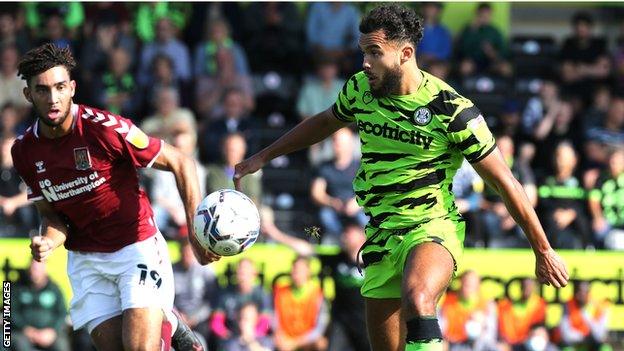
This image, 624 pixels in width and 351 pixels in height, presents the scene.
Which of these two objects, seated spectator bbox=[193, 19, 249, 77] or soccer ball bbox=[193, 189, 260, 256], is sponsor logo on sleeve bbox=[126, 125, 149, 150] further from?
seated spectator bbox=[193, 19, 249, 77]

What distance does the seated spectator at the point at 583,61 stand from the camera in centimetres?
1622

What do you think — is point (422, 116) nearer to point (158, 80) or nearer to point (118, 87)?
point (158, 80)

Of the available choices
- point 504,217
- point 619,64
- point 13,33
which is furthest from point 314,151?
point 619,64

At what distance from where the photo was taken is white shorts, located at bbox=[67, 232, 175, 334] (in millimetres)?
7867

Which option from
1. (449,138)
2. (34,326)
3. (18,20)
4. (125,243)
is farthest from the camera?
(18,20)

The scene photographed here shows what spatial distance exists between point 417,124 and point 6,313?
10.9 feet

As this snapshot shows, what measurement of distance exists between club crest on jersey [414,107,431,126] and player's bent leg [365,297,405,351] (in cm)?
112

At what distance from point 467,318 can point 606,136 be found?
354 centimetres

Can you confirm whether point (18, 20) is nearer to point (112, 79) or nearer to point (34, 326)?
point (112, 79)

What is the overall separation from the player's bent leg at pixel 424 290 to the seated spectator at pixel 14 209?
672cm

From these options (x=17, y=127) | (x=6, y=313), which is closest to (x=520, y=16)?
(x=17, y=127)

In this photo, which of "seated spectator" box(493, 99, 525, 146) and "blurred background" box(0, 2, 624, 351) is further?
"seated spectator" box(493, 99, 525, 146)

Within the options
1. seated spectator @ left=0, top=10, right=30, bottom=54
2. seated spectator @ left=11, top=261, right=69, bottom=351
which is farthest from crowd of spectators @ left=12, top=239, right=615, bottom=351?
seated spectator @ left=0, top=10, right=30, bottom=54

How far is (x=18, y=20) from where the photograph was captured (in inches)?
610
